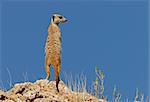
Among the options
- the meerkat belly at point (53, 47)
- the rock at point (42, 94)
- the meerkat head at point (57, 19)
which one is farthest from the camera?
the meerkat head at point (57, 19)

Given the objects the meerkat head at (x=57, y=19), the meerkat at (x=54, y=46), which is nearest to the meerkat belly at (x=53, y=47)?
the meerkat at (x=54, y=46)

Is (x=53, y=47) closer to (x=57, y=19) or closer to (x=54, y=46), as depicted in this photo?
(x=54, y=46)

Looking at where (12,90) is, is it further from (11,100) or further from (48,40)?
(48,40)

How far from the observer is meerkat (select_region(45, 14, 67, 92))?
8.06 m

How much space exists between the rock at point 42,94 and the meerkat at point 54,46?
31 cm

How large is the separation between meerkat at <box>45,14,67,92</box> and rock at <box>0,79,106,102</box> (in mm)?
313

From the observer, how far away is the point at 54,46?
26.5 feet

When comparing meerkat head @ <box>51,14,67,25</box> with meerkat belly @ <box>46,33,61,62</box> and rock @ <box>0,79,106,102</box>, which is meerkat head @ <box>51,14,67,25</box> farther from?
rock @ <box>0,79,106,102</box>

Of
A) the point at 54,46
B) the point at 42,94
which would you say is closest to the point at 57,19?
the point at 54,46

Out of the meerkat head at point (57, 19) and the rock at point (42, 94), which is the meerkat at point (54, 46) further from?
the rock at point (42, 94)

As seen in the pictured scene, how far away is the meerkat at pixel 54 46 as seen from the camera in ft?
26.5

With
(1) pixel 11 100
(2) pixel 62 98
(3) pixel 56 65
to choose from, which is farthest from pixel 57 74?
(1) pixel 11 100

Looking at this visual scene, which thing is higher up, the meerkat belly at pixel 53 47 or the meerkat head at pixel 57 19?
the meerkat head at pixel 57 19

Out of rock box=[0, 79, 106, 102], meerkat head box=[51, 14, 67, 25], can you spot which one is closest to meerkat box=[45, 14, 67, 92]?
meerkat head box=[51, 14, 67, 25]
